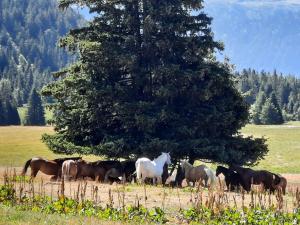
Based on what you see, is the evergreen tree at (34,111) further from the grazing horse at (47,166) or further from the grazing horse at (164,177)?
the grazing horse at (164,177)

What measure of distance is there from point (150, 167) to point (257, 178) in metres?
5.43

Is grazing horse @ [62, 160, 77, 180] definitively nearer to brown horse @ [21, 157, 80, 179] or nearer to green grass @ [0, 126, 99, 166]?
brown horse @ [21, 157, 80, 179]

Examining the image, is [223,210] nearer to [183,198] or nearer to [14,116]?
[183,198]

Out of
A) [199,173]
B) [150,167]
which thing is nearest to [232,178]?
[199,173]

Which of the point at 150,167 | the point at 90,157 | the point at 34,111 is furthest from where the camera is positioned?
Result: the point at 34,111

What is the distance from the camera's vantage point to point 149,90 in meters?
28.4

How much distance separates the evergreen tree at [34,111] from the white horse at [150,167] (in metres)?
109

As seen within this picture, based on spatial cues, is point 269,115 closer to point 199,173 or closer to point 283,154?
point 283,154

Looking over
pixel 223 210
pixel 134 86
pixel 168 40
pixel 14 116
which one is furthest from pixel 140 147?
pixel 14 116

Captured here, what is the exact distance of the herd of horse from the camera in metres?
24.7

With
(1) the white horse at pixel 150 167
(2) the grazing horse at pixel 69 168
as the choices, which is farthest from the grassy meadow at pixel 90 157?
(1) the white horse at pixel 150 167

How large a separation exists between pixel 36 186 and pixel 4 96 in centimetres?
11760

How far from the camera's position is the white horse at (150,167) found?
2425 centimetres

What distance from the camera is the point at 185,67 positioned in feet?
91.9
